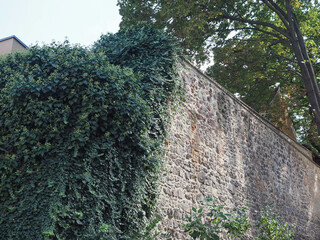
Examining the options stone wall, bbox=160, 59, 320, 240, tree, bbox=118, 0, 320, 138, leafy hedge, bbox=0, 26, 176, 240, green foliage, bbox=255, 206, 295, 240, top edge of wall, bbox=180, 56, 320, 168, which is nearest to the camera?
leafy hedge, bbox=0, 26, 176, 240

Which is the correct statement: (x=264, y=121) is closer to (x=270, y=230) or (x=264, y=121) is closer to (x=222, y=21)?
(x=270, y=230)

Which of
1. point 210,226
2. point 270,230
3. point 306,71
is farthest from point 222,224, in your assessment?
point 306,71

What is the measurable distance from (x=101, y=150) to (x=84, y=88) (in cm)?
81

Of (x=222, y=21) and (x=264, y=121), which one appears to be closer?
(x=264, y=121)

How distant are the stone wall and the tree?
2023 mm

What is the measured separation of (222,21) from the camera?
12688 mm

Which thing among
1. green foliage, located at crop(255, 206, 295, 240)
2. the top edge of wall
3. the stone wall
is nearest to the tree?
the top edge of wall

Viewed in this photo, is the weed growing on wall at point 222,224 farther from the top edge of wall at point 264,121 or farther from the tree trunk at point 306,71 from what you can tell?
the tree trunk at point 306,71

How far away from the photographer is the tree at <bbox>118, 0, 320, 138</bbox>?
34.9 feet

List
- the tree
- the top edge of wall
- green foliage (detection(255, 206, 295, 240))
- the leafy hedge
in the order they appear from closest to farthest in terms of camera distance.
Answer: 1. the leafy hedge
2. the top edge of wall
3. green foliage (detection(255, 206, 295, 240))
4. the tree

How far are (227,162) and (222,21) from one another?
6346 mm

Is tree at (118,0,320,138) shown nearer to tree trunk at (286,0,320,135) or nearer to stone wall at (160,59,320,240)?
tree trunk at (286,0,320,135)

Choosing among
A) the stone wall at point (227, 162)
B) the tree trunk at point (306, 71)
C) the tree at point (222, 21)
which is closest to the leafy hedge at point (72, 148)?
the stone wall at point (227, 162)

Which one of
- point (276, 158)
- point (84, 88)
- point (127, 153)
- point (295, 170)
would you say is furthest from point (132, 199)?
point (295, 170)
